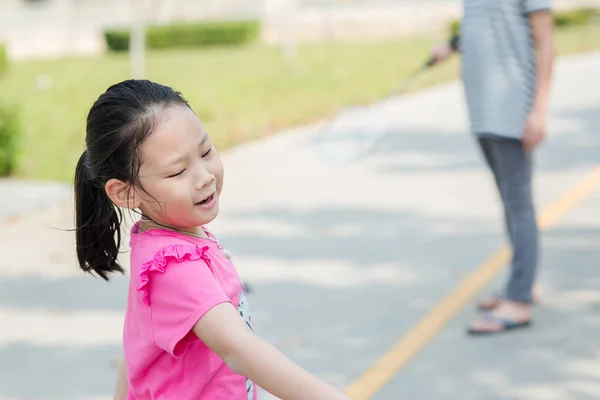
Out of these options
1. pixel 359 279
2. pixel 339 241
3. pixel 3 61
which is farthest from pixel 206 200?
pixel 3 61

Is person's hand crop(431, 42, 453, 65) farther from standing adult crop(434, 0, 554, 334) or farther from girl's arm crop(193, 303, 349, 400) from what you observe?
girl's arm crop(193, 303, 349, 400)

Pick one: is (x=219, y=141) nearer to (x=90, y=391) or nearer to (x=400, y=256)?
(x=400, y=256)

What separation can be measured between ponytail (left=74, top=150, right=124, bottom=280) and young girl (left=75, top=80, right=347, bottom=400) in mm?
52

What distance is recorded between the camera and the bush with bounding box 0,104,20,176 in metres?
9.13

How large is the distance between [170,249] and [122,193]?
Result: 0.18m

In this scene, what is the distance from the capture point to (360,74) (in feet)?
61.9

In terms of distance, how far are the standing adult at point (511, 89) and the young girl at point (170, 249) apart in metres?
2.78

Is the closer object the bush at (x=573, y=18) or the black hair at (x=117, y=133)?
the black hair at (x=117, y=133)

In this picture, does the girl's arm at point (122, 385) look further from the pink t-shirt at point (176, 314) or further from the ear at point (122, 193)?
the ear at point (122, 193)

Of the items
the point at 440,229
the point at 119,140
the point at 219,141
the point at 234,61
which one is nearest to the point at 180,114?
the point at 119,140

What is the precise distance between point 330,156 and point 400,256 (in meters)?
0.77

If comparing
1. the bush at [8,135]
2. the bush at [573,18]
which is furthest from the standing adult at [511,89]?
the bush at [573,18]

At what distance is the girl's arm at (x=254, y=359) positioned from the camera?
179 centimetres

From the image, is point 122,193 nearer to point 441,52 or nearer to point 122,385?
point 122,385
